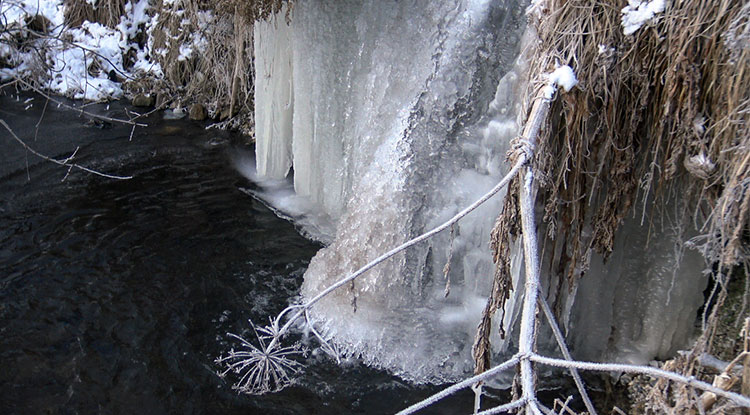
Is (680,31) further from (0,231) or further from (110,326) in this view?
(0,231)

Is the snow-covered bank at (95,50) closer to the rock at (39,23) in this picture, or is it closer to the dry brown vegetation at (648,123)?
the rock at (39,23)

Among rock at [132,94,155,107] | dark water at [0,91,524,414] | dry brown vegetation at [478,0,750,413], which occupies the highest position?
rock at [132,94,155,107]

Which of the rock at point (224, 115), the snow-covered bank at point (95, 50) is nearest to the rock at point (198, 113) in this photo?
the rock at point (224, 115)

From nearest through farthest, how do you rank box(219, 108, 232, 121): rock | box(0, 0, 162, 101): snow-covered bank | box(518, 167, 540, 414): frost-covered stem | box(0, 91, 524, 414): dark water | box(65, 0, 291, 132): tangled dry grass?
box(518, 167, 540, 414): frost-covered stem
box(0, 91, 524, 414): dark water
box(65, 0, 291, 132): tangled dry grass
box(219, 108, 232, 121): rock
box(0, 0, 162, 101): snow-covered bank

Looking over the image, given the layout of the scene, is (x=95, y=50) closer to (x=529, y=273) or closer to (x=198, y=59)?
(x=198, y=59)

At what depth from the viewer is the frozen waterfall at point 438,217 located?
Answer: 3.74 m

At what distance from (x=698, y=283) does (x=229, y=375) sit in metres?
2.64

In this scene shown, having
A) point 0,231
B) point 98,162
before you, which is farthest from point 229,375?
point 98,162

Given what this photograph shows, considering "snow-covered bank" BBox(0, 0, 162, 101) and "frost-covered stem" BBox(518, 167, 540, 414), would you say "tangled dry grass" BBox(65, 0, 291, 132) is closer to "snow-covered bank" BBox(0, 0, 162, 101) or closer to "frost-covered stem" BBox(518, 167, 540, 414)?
"snow-covered bank" BBox(0, 0, 162, 101)

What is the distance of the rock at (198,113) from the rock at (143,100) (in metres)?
0.65

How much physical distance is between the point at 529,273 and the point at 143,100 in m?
6.95

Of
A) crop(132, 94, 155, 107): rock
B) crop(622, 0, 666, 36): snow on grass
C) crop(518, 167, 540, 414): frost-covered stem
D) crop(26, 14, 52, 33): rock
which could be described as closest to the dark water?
crop(132, 94, 155, 107): rock

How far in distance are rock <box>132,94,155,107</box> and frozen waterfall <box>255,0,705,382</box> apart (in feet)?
13.3

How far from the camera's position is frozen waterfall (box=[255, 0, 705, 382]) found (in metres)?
3.74
